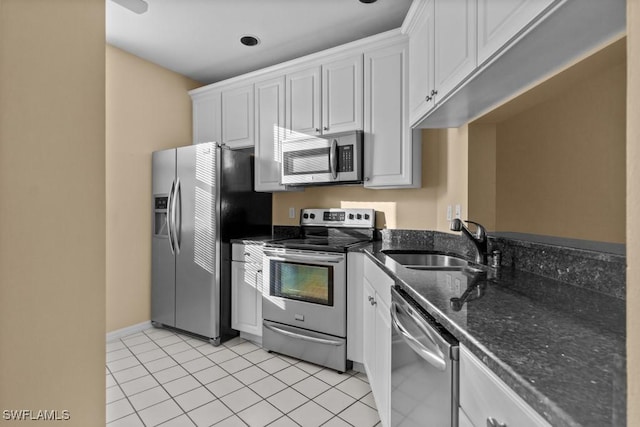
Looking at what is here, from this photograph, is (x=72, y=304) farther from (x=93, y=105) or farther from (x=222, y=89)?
(x=222, y=89)

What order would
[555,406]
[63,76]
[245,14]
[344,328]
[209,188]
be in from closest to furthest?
1. [555,406]
2. [63,76]
3. [344,328]
4. [245,14]
5. [209,188]

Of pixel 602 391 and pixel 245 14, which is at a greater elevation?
pixel 245 14

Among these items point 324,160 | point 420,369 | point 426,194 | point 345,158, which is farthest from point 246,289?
point 420,369

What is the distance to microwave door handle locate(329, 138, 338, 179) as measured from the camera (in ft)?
8.04

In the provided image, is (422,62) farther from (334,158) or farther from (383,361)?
(383,361)

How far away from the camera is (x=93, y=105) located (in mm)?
987

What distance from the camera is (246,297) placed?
276 centimetres

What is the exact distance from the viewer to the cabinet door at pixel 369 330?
1856mm

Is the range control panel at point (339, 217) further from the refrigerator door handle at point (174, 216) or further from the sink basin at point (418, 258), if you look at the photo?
the refrigerator door handle at point (174, 216)

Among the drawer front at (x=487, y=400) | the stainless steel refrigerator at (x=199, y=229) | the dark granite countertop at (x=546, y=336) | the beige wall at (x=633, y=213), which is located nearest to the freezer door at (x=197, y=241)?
the stainless steel refrigerator at (x=199, y=229)

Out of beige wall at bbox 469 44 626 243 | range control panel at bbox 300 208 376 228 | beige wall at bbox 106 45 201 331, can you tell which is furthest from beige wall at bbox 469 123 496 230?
beige wall at bbox 106 45 201 331

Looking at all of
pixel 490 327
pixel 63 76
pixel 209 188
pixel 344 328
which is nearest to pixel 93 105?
pixel 63 76

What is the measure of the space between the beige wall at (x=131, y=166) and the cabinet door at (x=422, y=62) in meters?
2.54

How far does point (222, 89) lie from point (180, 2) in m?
0.96
